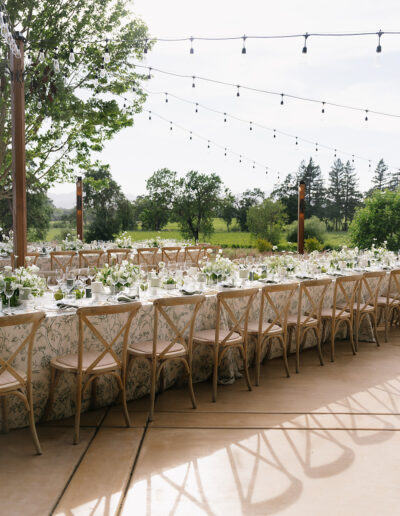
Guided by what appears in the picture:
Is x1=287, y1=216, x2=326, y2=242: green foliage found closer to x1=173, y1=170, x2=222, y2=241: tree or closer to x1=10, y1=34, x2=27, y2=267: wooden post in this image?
x1=173, y1=170, x2=222, y2=241: tree

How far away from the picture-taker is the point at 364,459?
3.00 metres

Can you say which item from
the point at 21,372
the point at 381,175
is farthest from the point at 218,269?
the point at 381,175

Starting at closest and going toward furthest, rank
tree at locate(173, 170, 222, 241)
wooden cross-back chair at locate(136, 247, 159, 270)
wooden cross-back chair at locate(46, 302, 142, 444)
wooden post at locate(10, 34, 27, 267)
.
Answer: wooden cross-back chair at locate(46, 302, 142, 444) < wooden post at locate(10, 34, 27, 267) < wooden cross-back chair at locate(136, 247, 159, 270) < tree at locate(173, 170, 222, 241)

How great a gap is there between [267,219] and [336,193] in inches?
670

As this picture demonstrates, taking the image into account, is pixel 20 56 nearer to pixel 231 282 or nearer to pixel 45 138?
pixel 231 282

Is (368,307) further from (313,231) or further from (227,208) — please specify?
(227,208)

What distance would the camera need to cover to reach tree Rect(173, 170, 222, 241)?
21312 millimetres

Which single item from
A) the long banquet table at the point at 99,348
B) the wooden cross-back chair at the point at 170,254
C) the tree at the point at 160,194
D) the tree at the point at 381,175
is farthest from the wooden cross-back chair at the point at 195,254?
the tree at the point at 381,175

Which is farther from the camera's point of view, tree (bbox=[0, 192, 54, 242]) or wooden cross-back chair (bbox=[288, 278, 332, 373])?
tree (bbox=[0, 192, 54, 242])

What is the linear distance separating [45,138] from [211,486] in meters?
9.67

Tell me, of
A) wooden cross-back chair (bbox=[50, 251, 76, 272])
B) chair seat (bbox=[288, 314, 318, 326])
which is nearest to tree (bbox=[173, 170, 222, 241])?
wooden cross-back chair (bbox=[50, 251, 76, 272])

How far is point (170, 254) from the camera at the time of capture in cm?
975

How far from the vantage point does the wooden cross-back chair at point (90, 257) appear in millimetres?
8586

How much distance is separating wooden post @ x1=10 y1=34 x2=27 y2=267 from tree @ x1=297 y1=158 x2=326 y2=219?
2905 centimetres
